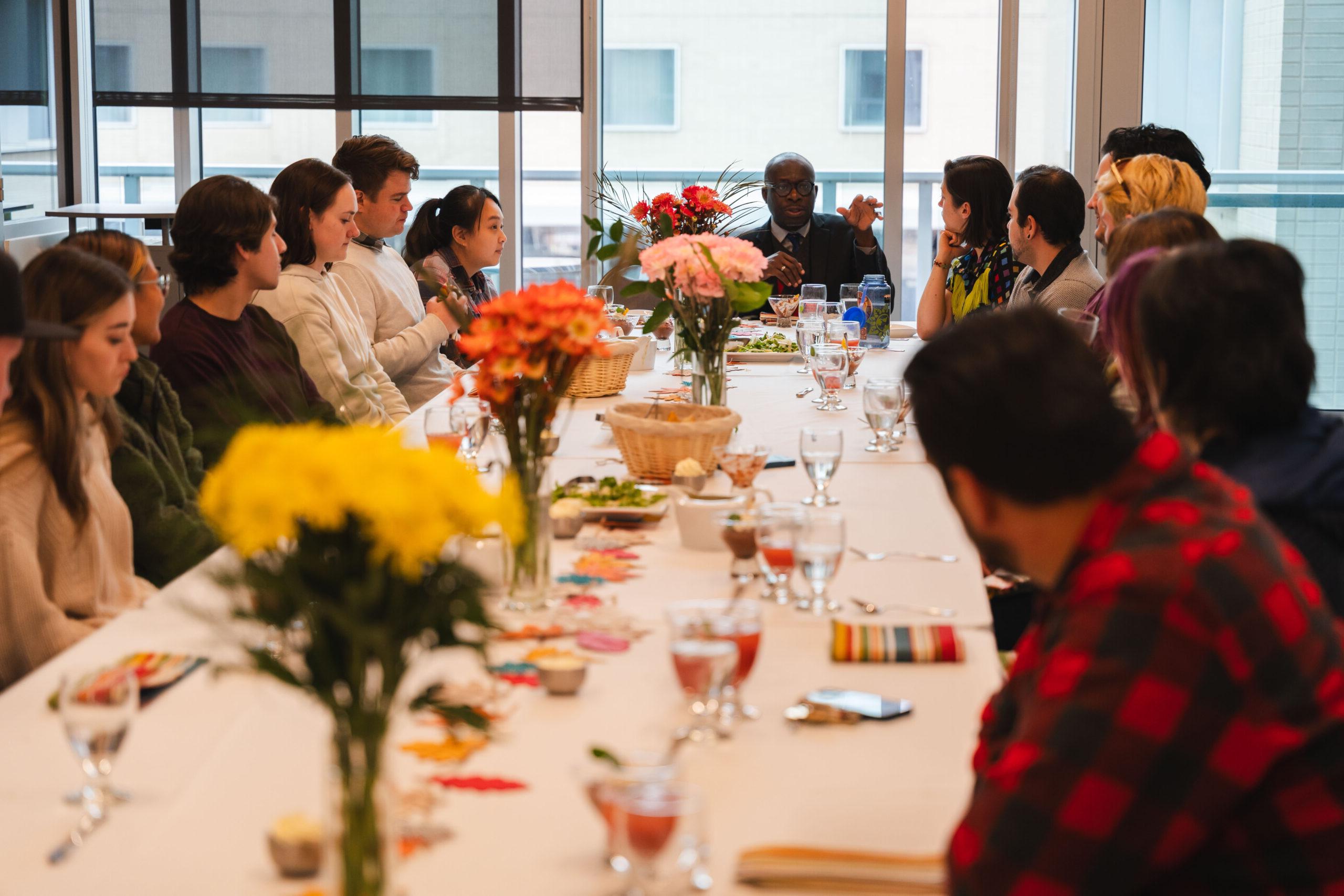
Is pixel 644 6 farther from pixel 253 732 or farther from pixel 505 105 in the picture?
pixel 253 732

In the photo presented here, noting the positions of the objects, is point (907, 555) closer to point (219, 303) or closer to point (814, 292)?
point (219, 303)

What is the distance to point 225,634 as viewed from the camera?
0.84 meters

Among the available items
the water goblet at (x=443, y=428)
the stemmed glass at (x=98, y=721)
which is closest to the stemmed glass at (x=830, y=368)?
the water goblet at (x=443, y=428)

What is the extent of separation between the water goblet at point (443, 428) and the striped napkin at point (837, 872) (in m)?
1.29

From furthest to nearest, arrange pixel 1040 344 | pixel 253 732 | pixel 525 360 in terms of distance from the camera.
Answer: pixel 525 360 → pixel 253 732 → pixel 1040 344

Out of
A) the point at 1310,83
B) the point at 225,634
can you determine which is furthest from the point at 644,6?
the point at 225,634

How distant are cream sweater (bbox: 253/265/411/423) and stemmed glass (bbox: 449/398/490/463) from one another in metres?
0.99

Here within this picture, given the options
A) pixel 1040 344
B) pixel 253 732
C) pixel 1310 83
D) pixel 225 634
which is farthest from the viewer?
pixel 1310 83

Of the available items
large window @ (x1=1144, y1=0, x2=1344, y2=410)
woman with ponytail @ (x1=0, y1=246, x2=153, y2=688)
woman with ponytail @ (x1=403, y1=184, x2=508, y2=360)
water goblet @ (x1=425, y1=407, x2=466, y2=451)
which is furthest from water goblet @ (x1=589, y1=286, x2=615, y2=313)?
large window @ (x1=1144, y1=0, x2=1344, y2=410)

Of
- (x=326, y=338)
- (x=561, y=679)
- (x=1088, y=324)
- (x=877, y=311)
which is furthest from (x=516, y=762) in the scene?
(x=877, y=311)

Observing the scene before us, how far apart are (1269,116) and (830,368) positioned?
13.0ft

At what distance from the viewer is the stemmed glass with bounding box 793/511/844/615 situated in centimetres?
161

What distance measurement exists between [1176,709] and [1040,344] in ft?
0.93

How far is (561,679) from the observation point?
139 cm
